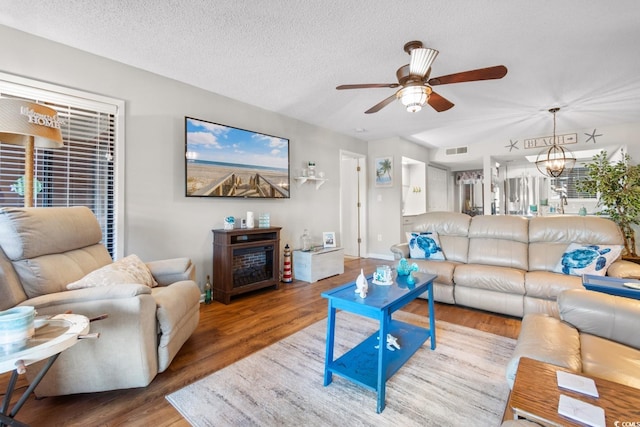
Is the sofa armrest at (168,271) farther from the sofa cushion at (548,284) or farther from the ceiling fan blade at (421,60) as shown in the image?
the sofa cushion at (548,284)

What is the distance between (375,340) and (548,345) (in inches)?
41.6

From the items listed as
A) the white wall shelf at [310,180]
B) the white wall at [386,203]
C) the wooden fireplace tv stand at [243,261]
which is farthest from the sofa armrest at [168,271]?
the white wall at [386,203]

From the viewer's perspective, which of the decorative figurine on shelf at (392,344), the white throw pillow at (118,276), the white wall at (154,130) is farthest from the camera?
the white wall at (154,130)

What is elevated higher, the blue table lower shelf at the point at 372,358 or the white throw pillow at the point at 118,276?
the white throw pillow at the point at 118,276

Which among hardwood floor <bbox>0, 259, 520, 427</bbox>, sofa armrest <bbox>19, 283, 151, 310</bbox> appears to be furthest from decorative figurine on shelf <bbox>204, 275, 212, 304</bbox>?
sofa armrest <bbox>19, 283, 151, 310</bbox>

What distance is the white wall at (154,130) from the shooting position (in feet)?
7.89

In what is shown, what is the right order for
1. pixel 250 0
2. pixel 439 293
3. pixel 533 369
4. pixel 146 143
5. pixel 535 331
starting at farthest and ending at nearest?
pixel 439 293, pixel 146 143, pixel 250 0, pixel 535 331, pixel 533 369

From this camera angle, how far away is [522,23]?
7.24ft

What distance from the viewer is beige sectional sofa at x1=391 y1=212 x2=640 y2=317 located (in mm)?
2611

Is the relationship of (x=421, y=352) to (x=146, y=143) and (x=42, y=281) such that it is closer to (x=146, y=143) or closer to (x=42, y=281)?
(x=42, y=281)

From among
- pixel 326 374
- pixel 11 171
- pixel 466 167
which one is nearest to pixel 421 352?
pixel 326 374

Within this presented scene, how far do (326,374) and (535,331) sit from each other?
3.79 ft

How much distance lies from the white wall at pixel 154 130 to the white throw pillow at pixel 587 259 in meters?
3.48

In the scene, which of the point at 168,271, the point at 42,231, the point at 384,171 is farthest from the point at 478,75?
the point at 384,171
